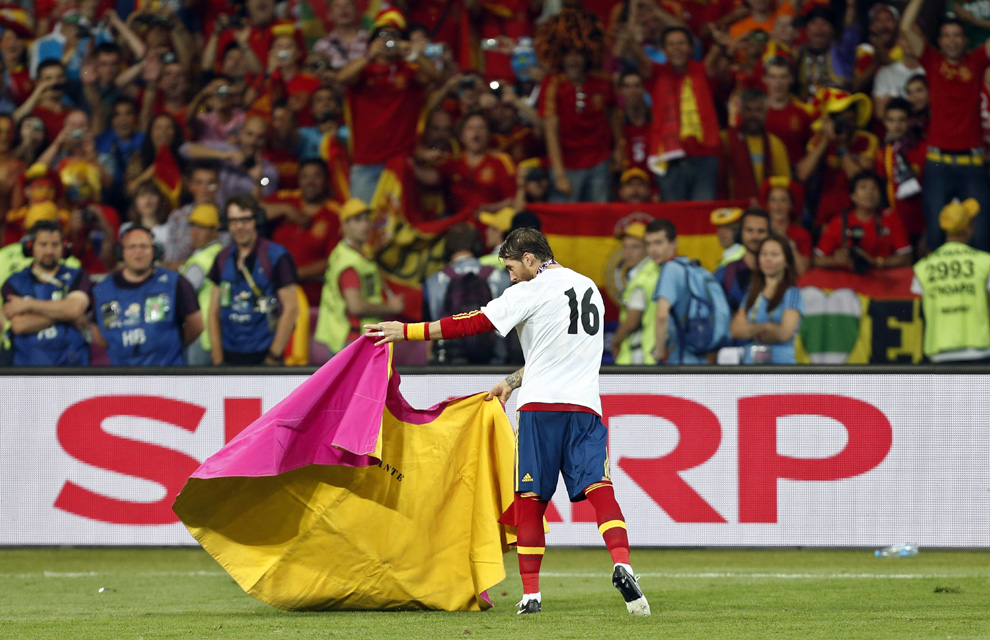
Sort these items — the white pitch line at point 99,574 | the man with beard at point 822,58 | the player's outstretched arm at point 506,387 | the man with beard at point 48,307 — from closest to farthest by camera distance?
the player's outstretched arm at point 506,387 < the white pitch line at point 99,574 < the man with beard at point 48,307 < the man with beard at point 822,58

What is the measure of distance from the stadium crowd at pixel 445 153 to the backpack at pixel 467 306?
0.03m

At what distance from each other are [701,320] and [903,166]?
10.4 ft

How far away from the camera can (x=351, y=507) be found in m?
6.77

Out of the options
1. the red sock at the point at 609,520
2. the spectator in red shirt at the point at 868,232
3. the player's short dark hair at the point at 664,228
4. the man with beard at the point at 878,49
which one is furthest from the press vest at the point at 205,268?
the man with beard at the point at 878,49

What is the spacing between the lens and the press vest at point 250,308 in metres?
10.5

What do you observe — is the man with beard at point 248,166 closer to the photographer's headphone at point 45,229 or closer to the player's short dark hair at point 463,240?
the photographer's headphone at point 45,229

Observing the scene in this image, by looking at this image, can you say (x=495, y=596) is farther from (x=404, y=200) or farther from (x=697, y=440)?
(x=404, y=200)

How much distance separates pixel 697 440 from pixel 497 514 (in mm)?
2669

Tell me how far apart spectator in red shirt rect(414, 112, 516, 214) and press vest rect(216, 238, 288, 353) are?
2222 mm

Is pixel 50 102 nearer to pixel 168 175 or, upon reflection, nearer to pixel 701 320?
pixel 168 175

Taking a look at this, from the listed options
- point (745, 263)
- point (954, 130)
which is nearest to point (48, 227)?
point (745, 263)

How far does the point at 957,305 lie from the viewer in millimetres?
10344

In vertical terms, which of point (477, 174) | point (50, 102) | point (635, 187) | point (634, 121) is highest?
point (50, 102)

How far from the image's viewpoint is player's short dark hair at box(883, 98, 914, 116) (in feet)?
39.2
